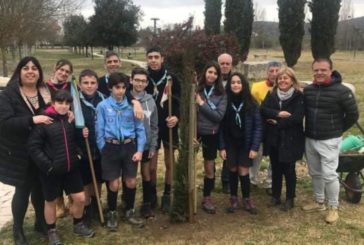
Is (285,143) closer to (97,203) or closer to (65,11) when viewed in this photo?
(97,203)

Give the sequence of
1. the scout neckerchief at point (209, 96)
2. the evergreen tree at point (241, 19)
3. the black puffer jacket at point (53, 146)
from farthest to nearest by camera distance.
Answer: the evergreen tree at point (241, 19), the scout neckerchief at point (209, 96), the black puffer jacket at point (53, 146)

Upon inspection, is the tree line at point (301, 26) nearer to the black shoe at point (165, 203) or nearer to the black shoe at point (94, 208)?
the black shoe at point (165, 203)

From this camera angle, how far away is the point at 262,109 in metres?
5.19

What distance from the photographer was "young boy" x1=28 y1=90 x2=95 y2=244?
13.1ft

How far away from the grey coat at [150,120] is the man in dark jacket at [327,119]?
1.69 m

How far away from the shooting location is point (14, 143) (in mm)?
4125

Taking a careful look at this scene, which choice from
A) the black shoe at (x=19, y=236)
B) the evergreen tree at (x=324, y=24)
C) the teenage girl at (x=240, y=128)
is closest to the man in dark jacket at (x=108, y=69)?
the teenage girl at (x=240, y=128)

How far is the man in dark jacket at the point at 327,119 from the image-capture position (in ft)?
15.9

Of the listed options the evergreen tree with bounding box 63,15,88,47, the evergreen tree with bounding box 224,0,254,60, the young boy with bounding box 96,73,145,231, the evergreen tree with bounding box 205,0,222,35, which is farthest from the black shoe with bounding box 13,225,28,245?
the evergreen tree with bounding box 63,15,88,47

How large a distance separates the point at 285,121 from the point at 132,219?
1.98m

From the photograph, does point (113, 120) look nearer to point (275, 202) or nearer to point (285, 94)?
point (285, 94)

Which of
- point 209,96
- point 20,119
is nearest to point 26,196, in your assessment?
point 20,119

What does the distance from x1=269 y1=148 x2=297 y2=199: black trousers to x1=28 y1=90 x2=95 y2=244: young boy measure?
224 cm

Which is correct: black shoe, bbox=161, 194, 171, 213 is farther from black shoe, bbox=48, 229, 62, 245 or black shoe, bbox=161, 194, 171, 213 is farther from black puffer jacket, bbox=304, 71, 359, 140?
black puffer jacket, bbox=304, 71, 359, 140
